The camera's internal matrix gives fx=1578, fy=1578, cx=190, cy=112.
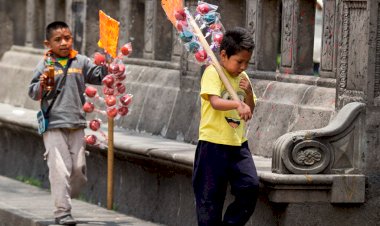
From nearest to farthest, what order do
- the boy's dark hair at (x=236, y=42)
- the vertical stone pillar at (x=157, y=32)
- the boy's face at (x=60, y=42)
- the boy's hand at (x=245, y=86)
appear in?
the boy's dark hair at (x=236, y=42) → the boy's hand at (x=245, y=86) → the boy's face at (x=60, y=42) → the vertical stone pillar at (x=157, y=32)

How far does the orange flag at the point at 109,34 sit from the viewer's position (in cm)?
1159

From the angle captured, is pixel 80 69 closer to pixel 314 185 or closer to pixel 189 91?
pixel 189 91

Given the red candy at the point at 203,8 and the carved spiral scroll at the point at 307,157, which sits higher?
the red candy at the point at 203,8

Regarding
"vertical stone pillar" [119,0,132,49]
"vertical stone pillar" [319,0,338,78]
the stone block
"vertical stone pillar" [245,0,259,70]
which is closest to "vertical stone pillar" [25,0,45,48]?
"vertical stone pillar" [119,0,132,49]

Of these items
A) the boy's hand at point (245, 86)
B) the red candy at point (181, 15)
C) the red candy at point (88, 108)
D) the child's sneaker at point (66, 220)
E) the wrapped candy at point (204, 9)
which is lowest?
the child's sneaker at point (66, 220)

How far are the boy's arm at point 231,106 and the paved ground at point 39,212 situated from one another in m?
2.32

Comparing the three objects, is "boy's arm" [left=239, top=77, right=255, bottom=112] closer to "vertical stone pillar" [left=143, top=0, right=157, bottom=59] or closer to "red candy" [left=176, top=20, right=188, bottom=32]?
"red candy" [left=176, top=20, right=188, bottom=32]

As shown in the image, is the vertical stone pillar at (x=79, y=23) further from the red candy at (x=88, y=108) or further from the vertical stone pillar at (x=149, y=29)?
the red candy at (x=88, y=108)

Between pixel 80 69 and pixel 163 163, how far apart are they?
911 mm

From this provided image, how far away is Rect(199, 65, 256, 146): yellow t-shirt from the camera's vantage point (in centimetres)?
961

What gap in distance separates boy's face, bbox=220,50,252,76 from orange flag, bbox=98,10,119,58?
6.93 ft

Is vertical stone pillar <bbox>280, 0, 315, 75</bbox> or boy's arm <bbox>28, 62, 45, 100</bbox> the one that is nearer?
vertical stone pillar <bbox>280, 0, 315, 75</bbox>

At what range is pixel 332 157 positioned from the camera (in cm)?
1009

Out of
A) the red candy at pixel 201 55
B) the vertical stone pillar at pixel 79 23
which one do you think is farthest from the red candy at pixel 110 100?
the vertical stone pillar at pixel 79 23
